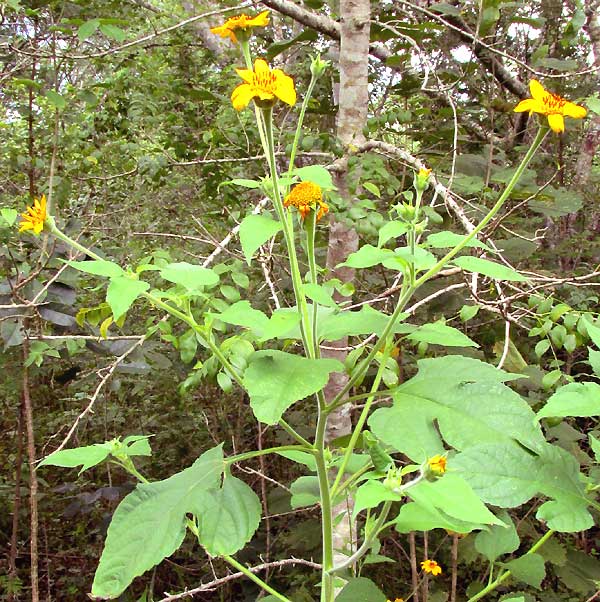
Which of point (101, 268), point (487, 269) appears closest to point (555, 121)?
point (487, 269)

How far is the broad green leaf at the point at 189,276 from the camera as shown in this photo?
2.90 ft

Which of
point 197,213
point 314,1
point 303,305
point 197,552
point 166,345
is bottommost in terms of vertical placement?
point 197,552

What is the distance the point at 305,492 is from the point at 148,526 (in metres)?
0.48

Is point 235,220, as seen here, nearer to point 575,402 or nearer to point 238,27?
point 238,27

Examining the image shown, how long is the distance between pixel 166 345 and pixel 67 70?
140 cm

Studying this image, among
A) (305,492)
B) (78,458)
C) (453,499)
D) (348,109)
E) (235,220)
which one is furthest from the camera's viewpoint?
(348,109)

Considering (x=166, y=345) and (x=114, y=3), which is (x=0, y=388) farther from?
(x=114, y=3)

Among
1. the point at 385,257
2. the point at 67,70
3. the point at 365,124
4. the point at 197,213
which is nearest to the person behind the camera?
the point at 385,257

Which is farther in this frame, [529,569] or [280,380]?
[529,569]

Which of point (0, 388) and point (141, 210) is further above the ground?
point (141, 210)

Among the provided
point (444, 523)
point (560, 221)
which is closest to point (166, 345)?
point (444, 523)

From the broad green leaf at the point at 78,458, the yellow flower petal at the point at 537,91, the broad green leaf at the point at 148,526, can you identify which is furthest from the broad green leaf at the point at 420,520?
the yellow flower petal at the point at 537,91

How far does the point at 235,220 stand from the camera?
190 cm

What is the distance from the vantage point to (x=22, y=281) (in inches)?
72.8
